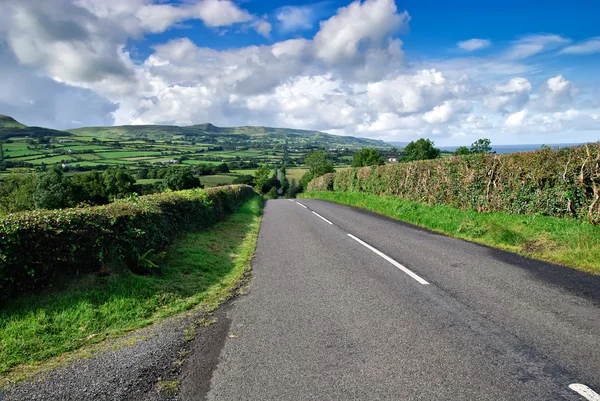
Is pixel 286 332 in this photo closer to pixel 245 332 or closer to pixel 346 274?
pixel 245 332

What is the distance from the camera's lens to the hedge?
10.3 m

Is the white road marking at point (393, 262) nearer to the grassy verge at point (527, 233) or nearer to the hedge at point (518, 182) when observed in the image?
the grassy verge at point (527, 233)

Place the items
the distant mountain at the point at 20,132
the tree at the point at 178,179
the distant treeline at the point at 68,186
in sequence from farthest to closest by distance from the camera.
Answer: the distant mountain at the point at 20,132
the tree at the point at 178,179
the distant treeline at the point at 68,186

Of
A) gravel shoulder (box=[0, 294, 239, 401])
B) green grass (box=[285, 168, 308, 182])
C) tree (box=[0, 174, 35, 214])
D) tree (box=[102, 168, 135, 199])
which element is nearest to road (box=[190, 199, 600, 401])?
gravel shoulder (box=[0, 294, 239, 401])

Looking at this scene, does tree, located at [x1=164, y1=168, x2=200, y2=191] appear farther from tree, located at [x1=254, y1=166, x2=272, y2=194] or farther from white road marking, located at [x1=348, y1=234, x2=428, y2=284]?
white road marking, located at [x1=348, y1=234, x2=428, y2=284]

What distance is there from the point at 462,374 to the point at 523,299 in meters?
2.89

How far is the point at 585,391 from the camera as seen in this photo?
317cm

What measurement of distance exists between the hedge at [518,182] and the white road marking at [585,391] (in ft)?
28.5

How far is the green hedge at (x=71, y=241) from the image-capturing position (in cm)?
520

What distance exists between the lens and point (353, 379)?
353 cm

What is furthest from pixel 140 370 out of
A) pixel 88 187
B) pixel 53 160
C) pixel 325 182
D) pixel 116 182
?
pixel 53 160

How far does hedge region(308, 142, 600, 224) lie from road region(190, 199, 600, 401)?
3.89m

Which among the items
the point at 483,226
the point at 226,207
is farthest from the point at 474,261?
the point at 226,207

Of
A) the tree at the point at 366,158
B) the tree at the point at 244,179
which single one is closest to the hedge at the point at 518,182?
the tree at the point at 244,179
